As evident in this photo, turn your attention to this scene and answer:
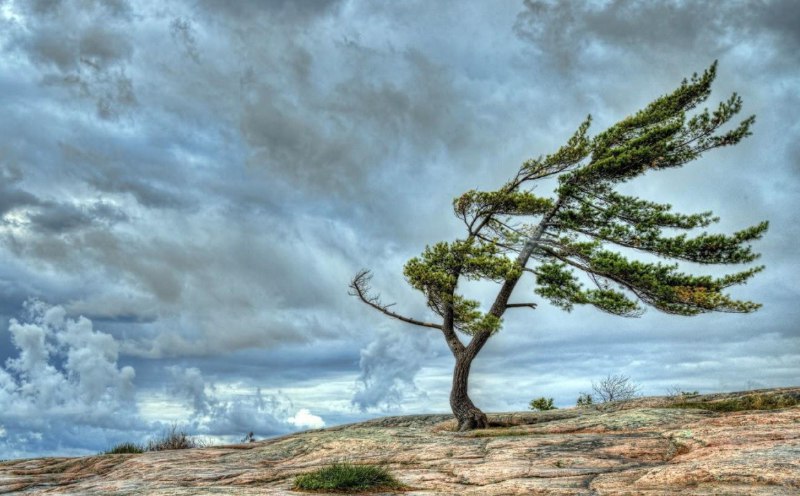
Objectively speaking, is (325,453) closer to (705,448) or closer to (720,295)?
(705,448)

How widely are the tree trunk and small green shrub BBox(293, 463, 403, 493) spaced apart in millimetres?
11953

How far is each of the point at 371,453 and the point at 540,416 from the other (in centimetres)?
979

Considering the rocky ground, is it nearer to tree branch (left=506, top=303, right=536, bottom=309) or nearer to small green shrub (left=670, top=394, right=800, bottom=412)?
small green shrub (left=670, top=394, right=800, bottom=412)

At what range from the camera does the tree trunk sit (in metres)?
23.3

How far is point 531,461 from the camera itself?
41.7 ft

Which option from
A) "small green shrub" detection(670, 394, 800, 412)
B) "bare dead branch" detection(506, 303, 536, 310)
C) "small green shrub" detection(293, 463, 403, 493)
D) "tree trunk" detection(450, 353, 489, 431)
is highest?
"bare dead branch" detection(506, 303, 536, 310)

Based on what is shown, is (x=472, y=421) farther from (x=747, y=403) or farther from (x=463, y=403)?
(x=747, y=403)

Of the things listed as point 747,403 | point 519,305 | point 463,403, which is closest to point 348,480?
point 463,403

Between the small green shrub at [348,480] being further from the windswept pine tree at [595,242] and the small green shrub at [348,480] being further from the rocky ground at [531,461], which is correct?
the windswept pine tree at [595,242]

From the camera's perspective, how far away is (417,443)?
16766mm

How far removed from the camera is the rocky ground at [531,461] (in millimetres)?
9922

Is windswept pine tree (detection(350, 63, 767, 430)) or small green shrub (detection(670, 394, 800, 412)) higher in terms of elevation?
windswept pine tree (detection(350, 63, 767, 430))

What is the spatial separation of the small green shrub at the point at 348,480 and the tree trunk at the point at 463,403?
12.0 meters

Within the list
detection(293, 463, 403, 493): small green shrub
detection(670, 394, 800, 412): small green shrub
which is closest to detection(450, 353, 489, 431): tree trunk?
detection(670, 394, 800, 412): small green shrub
